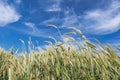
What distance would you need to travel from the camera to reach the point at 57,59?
496cm

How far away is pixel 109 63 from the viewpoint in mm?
4414

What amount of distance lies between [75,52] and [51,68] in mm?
506

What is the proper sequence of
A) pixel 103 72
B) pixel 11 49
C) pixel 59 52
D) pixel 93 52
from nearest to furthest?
pixel 103 72, pixel 93 52, pixel 59 52, pixel 11 49

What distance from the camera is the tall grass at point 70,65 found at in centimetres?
444

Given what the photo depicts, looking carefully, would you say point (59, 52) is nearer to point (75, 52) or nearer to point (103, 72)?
point (75, 52)

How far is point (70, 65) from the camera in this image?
482 cm

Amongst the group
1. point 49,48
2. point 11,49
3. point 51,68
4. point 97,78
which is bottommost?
point 97,78

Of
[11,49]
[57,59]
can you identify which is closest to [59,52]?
[57,59]

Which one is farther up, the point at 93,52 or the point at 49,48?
the point at 49,48

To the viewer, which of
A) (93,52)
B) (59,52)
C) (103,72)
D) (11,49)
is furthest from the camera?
(11,49)

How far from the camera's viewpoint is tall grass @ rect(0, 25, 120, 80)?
444cm

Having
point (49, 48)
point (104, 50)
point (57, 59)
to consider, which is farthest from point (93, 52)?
point (49, 48)

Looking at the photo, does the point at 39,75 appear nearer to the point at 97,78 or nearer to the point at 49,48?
the point at 49,48

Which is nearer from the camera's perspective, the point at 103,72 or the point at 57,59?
the point at 103,72
